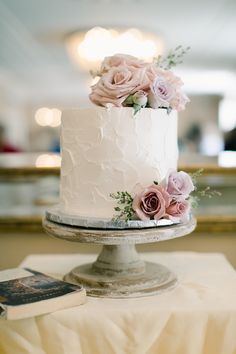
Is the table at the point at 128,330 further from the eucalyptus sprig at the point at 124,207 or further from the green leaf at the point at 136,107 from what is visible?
the green leaf at the point at 136,107

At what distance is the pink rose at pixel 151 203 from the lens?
1.16 m

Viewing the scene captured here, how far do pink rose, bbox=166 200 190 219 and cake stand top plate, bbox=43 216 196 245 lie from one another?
4 cm

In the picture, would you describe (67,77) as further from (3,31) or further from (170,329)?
(170,329)

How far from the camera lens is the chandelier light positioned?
4.50 meters

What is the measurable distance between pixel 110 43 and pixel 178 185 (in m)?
3.57

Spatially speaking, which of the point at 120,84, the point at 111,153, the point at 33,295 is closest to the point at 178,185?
the point at 111,153

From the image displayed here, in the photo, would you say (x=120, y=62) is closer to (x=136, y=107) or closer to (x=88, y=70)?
(x=136, y=107)

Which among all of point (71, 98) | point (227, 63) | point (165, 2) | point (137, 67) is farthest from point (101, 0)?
point (71, 98)

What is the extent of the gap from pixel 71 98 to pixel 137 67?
40.2 ft

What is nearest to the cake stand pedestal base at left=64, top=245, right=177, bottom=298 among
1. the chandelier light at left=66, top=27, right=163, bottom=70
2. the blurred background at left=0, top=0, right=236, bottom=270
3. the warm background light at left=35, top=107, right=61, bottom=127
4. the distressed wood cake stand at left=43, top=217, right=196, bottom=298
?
the distressed wood cake stand at left=43, top=217, right=196, bottom=298

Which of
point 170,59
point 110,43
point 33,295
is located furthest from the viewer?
point 110,43

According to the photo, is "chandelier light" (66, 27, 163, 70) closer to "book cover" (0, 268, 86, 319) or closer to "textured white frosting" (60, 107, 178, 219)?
"textured white frosting" (60, 107, 178, 219)

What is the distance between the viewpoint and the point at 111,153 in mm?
1208

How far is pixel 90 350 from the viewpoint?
1.10 meters
